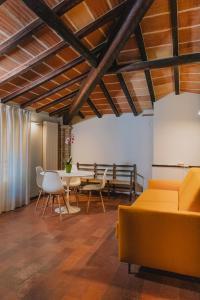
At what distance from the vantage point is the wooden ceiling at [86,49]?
8.84 ft

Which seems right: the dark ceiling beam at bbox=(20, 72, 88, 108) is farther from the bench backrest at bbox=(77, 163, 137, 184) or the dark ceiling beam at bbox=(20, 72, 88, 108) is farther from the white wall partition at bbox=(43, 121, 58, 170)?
the bench backrest at bbox=(77, 163, 137, 184)

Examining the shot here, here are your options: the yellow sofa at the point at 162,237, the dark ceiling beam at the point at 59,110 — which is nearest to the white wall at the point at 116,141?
the dark ceiling beam at the point at 59,110

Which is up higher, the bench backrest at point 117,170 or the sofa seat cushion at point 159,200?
the bench backrest at point 117,170

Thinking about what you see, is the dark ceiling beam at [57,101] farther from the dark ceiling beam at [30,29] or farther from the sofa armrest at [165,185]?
the sofa armrest at [165,185]

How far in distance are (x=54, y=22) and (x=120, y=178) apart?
457cm

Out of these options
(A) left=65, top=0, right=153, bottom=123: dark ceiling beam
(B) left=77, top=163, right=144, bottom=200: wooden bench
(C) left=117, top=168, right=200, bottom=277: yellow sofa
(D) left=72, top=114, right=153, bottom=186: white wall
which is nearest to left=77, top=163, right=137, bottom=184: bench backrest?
(B) left=77, top=163, right=144, bottom=200: wooden bench

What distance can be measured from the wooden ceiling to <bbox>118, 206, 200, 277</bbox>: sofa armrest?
7.86ft

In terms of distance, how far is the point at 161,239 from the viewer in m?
2.15

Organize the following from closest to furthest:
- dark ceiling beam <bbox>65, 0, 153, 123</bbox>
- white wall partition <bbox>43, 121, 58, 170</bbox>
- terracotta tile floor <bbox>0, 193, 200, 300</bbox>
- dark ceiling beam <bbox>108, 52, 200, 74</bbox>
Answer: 1. terracotta tile floor <bbox>0, 193, 200, 300</bbox>
2. dark ceiling beam <bbox>65, 0, 153, 123</bbox>
3. dark ceiling beam <bbox>108, 52, 200, 74</bbox>
4. white wall partition <bbox>43, 121, 58, 170</bbox>

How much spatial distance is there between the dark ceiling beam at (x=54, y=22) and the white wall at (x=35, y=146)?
2.73 metres

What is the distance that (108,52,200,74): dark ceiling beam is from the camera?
12.1 ft

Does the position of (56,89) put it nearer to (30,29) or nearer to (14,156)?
(14,156)

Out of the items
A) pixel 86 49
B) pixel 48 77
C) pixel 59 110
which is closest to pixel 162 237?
pixel 86 49

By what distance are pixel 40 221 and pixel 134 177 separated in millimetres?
2957
